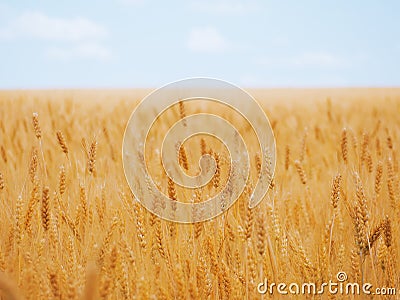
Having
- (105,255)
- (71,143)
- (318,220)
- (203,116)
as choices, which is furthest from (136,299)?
(203,116)

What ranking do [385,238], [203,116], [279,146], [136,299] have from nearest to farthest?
[136,299] < [385,238] < [279,146] < [203,116]

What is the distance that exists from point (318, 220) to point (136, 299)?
117cm

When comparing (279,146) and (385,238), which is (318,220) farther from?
(279,146)

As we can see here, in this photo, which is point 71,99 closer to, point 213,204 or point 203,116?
point 203,116

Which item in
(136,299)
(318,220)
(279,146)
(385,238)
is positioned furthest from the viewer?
(279,146)

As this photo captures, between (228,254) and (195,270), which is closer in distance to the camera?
(195,270)

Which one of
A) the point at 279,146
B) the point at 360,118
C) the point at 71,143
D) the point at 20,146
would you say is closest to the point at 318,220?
the point at 279,146

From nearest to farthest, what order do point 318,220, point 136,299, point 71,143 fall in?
1. point 136,299
2. point 318,220
3. point 71,143

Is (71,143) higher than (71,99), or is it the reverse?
(71,99)

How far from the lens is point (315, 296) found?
1390 mm

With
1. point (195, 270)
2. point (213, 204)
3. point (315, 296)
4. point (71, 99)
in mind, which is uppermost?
point (71, 99)

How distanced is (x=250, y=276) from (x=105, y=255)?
0.45m

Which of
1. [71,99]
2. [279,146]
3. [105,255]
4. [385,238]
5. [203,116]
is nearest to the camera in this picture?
[105,255]

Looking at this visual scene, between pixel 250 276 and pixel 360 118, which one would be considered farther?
pixel 360 118
